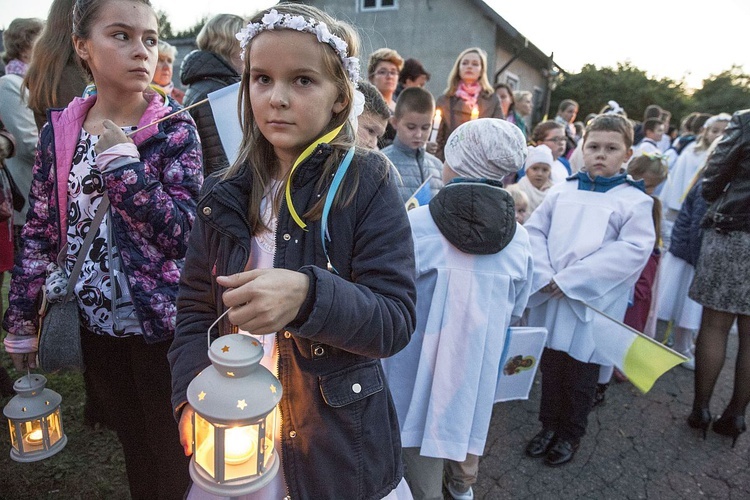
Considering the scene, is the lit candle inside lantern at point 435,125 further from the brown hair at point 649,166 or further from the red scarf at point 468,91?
the brown hair at point 649,166

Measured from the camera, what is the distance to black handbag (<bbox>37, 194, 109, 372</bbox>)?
174 cm

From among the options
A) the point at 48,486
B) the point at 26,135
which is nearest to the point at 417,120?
the point at 26,135

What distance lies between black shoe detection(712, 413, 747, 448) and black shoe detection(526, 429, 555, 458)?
139 centimetres

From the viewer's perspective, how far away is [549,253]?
304 centimetres

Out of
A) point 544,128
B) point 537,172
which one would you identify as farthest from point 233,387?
point 544,128

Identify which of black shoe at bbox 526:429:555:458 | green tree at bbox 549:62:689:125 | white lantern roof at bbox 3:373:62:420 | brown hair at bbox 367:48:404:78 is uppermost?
green tree at bbox 549:62:689:125

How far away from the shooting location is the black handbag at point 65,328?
1.74 m

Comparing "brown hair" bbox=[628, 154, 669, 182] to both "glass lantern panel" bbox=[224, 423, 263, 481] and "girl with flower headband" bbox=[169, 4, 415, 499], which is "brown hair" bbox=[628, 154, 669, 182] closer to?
"girl with flower headband" bbox=[169, 4, 415, 499]

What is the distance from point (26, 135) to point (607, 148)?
153 inches

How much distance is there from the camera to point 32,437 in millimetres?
1993

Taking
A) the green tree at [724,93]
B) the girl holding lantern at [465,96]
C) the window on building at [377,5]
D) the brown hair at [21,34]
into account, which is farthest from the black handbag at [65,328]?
the green tree at [724,93]

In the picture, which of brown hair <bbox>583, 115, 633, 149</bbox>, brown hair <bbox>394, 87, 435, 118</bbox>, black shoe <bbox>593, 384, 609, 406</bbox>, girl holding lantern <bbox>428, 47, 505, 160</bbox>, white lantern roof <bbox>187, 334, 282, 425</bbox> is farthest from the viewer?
girl holding lantern <bbox>428, 47, 505, 160</bbox>

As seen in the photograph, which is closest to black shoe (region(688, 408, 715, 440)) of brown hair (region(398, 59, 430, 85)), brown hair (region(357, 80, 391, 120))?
brown hair (region(357, 80, 391, 120))

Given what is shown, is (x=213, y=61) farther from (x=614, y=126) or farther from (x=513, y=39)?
(x=513, y=39)
